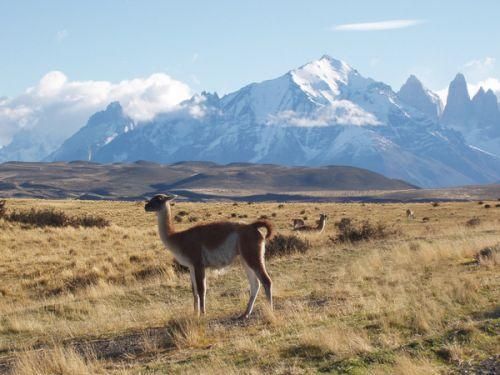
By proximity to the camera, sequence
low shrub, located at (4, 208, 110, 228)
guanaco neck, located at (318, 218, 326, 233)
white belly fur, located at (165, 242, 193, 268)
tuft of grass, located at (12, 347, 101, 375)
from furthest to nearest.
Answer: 1. low shrub, located at (4, 208, 110, 228)
2. guanaco neck, located at (318, 218, 326, 233)
3. white belly fur, located at (165, 242, 193, 268)
4. tuft of grass, located at (12, 347, 101, 375)

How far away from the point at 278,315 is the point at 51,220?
1125 inches

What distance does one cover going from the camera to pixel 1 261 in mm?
24828

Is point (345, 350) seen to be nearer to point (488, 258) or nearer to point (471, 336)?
point (471, 336)

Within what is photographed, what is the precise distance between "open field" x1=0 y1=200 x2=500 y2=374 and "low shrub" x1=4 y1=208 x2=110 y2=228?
12.8 m

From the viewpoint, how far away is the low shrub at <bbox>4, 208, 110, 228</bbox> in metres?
37.6

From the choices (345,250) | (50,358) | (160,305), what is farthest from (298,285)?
(50,358)

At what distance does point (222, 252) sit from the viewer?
12352 mm

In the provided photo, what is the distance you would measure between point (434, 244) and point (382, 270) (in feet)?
13.7

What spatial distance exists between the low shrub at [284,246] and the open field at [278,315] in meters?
0.60

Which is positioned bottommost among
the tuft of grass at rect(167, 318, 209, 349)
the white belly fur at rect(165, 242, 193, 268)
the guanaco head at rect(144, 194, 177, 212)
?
the tuft of grass at rect(167, 318, 209, 349)

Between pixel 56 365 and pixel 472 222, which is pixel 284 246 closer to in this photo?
pixel 56 365

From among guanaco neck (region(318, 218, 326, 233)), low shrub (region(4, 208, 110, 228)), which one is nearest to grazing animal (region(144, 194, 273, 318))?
guanaco neck (region(318, 218, 326, 233))

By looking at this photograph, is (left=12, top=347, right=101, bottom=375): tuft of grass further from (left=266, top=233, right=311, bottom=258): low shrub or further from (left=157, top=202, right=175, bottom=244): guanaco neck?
(left=266, top=233, right=311, bottom=258): low shrub

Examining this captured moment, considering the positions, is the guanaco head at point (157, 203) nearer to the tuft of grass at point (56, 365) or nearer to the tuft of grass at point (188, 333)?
the tuft of grass at point (188, 333)
